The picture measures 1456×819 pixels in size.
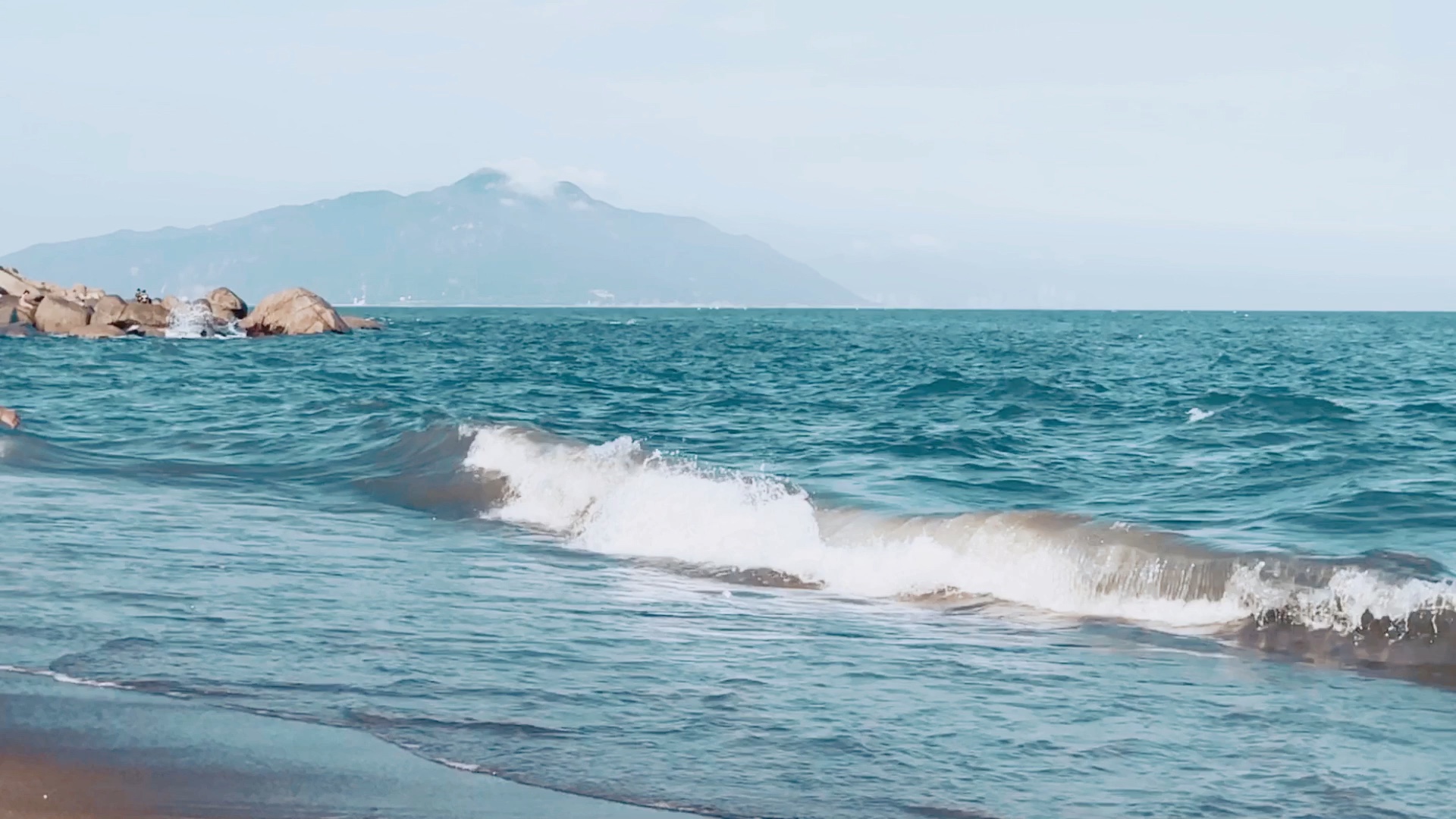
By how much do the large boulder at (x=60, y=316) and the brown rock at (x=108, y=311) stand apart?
1.53 feet

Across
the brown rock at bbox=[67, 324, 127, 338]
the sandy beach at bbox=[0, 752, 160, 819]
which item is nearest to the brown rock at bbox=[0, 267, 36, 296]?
the brown rock at bbox=[67, 324, 127, 338]

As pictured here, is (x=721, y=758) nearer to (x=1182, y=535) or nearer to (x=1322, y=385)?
(x=1182, y=535)

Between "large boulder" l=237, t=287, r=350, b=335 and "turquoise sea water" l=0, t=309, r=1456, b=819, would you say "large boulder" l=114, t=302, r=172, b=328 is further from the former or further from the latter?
"turquoise sea water" l=0, t=309, r=1456, b=819

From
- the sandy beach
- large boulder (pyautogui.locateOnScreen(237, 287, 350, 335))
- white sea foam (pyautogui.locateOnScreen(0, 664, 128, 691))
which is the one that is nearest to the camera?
the sandy beach

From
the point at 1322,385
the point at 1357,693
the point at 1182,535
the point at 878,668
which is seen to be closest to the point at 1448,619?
the point at 1357,693

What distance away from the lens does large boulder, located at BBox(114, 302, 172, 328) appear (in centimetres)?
5607

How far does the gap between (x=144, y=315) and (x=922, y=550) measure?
50916mm

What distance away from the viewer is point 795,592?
39.8 feet

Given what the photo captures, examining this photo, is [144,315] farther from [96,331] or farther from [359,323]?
[359,323]

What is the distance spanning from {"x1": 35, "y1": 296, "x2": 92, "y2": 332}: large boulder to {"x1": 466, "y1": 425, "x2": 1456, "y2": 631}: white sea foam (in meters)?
42.7

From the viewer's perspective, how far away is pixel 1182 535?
42.0ft

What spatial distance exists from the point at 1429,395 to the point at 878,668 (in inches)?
1024

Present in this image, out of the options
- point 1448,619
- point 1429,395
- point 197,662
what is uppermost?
point 1429,395

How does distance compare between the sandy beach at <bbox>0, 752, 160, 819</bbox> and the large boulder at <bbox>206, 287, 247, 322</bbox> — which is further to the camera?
the large boulder at <bbox>206, 287, 247, 322</bbox>
